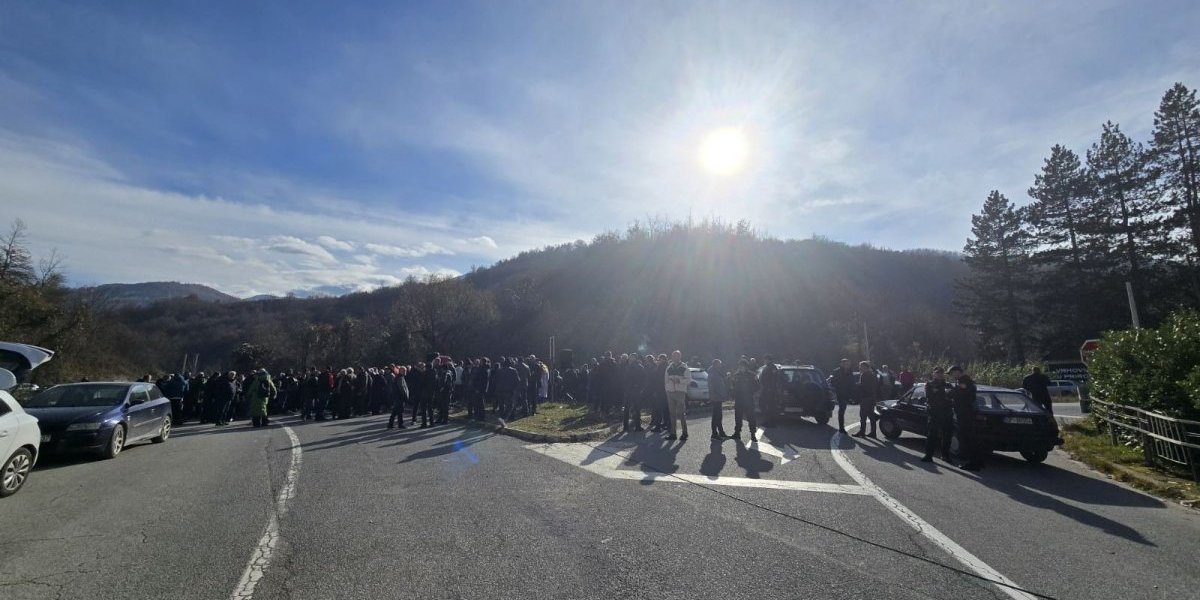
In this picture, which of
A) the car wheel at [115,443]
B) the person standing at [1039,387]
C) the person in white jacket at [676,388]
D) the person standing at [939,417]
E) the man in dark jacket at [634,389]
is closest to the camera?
the person standing at [939,417]

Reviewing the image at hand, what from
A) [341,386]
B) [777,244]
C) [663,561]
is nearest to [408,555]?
[663,561]

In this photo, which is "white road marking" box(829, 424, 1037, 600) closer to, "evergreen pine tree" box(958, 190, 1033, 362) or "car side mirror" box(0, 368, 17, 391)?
"car side mirror" box(0, 368, 17, 391)

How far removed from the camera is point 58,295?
110 ft

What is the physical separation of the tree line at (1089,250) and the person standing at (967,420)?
31.4m

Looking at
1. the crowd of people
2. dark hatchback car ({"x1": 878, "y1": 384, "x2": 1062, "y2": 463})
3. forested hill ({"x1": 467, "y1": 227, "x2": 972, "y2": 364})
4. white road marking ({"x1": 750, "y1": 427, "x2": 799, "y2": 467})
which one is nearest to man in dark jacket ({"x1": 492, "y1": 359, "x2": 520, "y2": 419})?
the crowd of people

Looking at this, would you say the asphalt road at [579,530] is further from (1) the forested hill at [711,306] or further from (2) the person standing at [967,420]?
(1) the forested hill at [711,306]

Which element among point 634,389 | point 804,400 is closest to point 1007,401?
point 804,400

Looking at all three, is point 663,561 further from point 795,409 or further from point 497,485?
point 795,409

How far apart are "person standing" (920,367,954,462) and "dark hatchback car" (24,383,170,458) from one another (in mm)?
14261

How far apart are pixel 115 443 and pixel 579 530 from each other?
32.4ft

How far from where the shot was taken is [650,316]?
5281cm

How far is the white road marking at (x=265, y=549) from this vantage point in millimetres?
4309

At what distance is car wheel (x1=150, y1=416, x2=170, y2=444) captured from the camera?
13195mm

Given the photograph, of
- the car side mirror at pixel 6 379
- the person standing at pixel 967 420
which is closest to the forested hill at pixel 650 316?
the person standing at pixel 967 420
